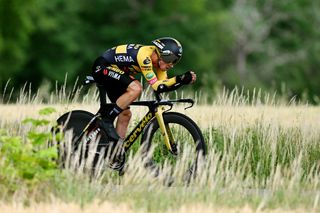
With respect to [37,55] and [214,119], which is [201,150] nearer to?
[214,119]

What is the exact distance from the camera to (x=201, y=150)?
11594mm

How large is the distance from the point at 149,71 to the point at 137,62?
0.25 metres

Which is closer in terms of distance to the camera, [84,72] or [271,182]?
[271,182]

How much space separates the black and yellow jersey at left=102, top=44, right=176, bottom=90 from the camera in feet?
38.8

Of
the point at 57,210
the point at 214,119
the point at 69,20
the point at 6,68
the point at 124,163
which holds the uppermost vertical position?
the point at 69,20

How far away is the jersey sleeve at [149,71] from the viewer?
38.6 ft

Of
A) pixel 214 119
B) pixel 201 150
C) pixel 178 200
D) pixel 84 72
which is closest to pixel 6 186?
pixel 178 200

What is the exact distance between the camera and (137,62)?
12047 mm

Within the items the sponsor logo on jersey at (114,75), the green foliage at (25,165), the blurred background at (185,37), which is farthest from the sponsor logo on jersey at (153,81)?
the blurred background at (185,37)

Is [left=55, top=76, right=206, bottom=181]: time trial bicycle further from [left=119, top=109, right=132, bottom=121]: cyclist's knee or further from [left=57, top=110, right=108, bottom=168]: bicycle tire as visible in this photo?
[left=119, top=109, right=132, bottom=121]: cyclist's knee

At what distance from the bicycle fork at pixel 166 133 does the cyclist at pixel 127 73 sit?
0.30m

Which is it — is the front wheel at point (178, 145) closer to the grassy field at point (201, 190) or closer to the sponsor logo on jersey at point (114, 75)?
the grassy field at point (201, 190)

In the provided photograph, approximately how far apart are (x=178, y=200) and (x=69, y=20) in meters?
48.5

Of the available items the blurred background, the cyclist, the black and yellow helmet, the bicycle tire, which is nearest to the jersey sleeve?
the cyclist
